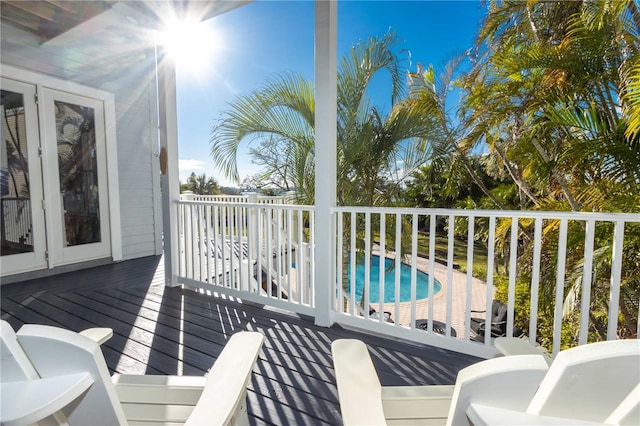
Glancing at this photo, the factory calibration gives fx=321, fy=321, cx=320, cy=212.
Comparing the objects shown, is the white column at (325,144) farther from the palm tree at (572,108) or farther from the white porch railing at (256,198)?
the palm tree at (572,108)

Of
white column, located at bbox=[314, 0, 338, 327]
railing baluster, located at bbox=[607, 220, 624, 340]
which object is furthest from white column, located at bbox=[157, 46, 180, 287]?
railing baluster, located at bbox=[607, 220, 624, 340]

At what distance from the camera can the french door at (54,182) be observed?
4.15m

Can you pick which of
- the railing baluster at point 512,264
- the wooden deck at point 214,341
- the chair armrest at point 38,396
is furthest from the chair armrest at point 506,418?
the railing baluster at point 512,264

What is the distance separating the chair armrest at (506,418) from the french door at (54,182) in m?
5.54

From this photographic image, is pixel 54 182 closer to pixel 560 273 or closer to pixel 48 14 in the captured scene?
pixel 48 14

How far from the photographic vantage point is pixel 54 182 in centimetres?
452

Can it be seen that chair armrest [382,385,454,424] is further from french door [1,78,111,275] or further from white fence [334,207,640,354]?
french door [1,78,111,275]

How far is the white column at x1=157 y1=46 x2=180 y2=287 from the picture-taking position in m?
3.53

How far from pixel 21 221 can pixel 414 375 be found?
5.14m

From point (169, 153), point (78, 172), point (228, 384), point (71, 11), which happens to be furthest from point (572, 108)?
point (78, 172)

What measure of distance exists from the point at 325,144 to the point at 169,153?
2.02 m

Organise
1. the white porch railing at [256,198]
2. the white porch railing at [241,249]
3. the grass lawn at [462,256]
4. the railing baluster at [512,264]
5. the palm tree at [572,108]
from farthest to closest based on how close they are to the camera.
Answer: the grass lawn at [462,256] → the white porch railing at [256,198] → the white porch railing at [241,249] → the palm tree at [572,108] → the railing baluster at [512,264]

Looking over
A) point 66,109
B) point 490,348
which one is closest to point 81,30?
point 66,109

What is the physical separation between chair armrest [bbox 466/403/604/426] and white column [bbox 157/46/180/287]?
149 inches
